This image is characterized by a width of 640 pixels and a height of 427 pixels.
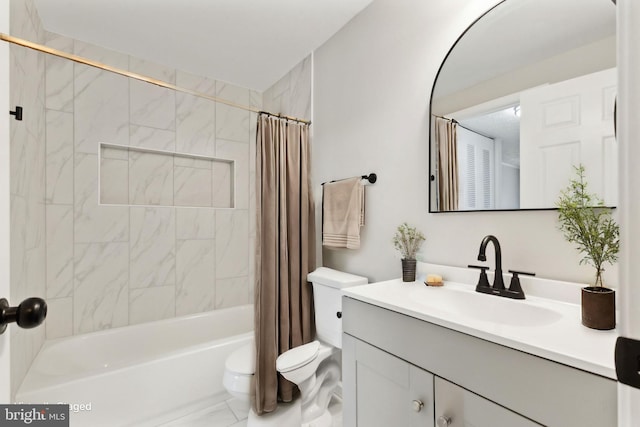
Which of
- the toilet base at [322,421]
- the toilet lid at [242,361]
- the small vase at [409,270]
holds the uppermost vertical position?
the small vase at [409,270]

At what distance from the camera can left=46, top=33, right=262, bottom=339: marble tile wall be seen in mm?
2121

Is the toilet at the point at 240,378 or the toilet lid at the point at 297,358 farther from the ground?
the toilet lid at the point at 297,358

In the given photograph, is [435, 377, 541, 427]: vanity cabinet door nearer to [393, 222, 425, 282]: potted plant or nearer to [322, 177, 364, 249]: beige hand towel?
[393, 222, 425, 282]: potted plant

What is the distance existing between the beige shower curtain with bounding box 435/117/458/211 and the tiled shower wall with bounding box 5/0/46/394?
2.01 meters

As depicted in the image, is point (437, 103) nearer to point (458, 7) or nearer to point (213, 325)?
point (458, 7)

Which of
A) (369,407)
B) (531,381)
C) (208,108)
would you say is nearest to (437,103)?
(531,381)

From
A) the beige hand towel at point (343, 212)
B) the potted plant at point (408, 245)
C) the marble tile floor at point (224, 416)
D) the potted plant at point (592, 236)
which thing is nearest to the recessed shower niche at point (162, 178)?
the beige hand towel at point (343, 212)

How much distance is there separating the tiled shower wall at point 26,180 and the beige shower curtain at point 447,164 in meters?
2.01

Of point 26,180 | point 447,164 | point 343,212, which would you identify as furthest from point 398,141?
point 26,180

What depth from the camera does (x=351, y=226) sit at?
1.75 m

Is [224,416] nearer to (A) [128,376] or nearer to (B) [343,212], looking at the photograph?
(A) [128,376]

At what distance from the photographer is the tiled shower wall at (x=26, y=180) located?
1465 mm

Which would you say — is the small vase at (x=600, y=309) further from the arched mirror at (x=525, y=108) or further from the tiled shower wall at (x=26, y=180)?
the tiled shower wall at (x=26, y=180)

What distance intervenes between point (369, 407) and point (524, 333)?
2.11 feet
